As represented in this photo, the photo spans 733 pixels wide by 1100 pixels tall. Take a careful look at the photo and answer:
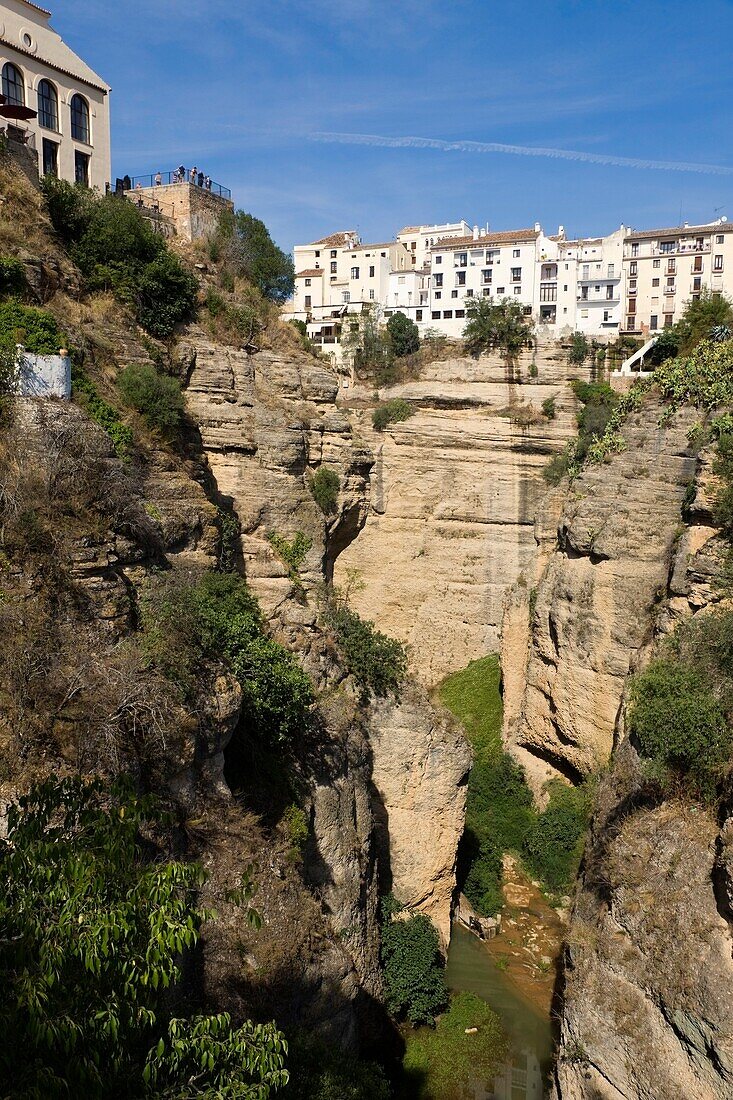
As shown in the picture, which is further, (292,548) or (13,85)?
(13,85)

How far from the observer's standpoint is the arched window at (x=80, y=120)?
920 inches

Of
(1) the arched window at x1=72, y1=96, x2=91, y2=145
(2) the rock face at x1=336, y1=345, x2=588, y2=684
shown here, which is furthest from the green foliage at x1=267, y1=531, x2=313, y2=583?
(1) the arched window at x1=72, y1=96, x2=91, y2=145

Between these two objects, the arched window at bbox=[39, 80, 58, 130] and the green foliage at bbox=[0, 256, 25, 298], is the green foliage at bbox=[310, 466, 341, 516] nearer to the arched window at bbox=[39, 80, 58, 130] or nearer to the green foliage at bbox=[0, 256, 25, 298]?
the green foliage at bbox=[0, 256, 25, 298]

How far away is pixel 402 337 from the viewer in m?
34.7

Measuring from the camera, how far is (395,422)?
28016 millimetres

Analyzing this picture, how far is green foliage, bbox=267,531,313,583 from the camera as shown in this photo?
66.1 feet

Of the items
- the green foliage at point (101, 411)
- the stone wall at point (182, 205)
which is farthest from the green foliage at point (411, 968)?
the stone wall at point (182, 205)

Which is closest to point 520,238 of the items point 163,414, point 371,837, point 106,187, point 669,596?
point 106,187

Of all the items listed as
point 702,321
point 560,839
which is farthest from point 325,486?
point 702,321

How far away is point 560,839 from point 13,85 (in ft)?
80.7

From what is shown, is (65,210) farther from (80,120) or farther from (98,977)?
(98,977)

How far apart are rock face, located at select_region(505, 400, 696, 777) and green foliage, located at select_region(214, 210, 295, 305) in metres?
12.0

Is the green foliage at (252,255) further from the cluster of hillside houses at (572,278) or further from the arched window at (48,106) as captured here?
the cluster of hillside houses at (572,278)

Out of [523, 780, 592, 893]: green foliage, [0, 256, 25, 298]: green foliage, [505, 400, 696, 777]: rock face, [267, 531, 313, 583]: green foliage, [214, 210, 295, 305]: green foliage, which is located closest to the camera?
[0, 256, 25, 298]: green foliage
